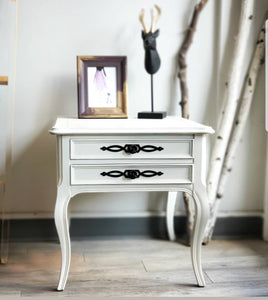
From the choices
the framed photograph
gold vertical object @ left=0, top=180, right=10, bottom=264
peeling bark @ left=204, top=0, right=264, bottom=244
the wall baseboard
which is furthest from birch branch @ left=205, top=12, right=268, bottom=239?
gold vertical object @ left=0, top=180, right=10, bottom=264

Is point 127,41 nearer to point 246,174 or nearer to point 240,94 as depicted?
point 240,94

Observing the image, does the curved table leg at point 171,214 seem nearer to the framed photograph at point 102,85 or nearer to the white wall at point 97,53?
the white wall at point 97,53

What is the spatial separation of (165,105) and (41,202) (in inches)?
35.1

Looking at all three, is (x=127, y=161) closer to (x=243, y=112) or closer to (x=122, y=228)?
(x=122, y=228)

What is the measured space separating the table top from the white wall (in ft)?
1.76

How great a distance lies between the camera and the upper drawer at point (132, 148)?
2289mm

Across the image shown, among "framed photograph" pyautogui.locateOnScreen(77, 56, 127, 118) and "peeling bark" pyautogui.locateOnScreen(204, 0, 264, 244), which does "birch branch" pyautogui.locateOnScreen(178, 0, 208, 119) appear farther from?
"framed photograph" pyautogui.locateOnScreen(77, 56, 127, 118)

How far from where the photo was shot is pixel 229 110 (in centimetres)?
299

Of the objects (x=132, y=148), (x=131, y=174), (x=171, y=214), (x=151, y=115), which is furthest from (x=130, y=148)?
(x=171, y=214)

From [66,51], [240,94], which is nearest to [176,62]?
[240,94]

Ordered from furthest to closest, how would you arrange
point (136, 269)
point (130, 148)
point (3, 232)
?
1. point (3, 232)
2. point (136, 269)
3. point (130, 148)

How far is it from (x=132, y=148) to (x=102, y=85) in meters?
0.58

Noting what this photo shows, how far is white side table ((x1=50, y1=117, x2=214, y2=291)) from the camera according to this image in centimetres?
228

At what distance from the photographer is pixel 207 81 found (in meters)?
3.08
